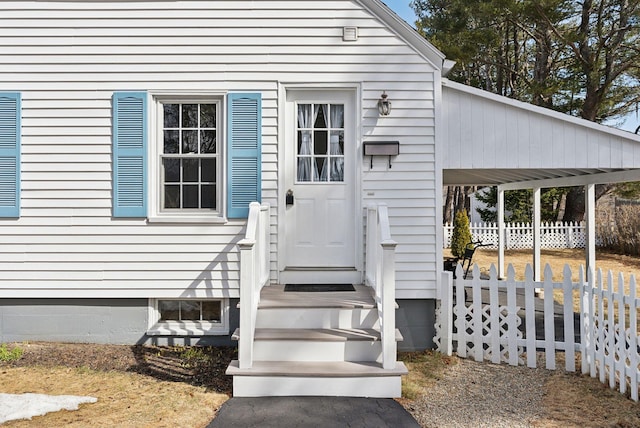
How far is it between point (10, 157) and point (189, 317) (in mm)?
2657

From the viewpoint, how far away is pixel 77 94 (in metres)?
5.18

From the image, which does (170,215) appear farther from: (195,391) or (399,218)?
(399,218)

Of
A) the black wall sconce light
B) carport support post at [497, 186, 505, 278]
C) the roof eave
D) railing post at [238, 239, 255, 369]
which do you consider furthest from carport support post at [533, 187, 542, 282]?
railing post at [238, 239, 255, 369]

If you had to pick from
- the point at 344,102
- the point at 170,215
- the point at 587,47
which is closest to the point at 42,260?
the point at 170,215

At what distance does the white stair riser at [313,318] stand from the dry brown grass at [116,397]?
0.82 metres

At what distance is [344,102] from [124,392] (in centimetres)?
371

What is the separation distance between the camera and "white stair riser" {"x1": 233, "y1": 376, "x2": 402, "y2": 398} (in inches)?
152

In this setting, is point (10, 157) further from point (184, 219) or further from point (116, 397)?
point (116, 397)

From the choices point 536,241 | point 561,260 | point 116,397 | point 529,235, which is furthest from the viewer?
point 529,235

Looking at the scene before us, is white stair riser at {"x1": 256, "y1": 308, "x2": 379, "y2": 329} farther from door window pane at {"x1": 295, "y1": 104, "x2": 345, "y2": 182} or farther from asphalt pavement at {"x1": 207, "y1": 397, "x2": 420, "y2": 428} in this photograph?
door window pane at {"x1": 295, "y1": 104, "x2": 345, "y2": 182}

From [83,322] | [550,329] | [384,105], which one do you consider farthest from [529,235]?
[83,322]

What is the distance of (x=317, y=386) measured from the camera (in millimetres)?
3861

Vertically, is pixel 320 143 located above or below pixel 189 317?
Result: above

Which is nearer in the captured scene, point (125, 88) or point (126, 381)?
point (126, 381)
